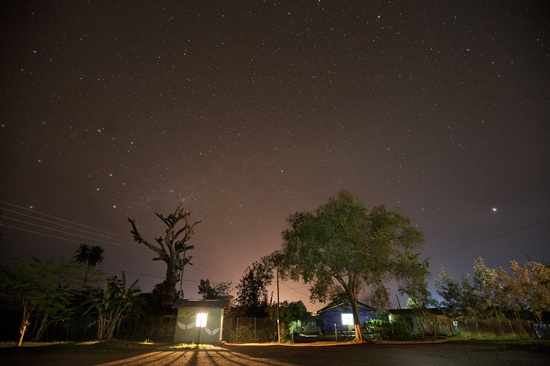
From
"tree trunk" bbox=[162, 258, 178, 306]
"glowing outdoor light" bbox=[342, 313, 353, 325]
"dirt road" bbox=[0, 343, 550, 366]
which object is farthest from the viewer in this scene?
"glowing outdoor light" bbox=[342, 313, 353, 325]

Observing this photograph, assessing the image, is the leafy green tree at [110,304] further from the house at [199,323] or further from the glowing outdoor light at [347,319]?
the glowing outdoor light at [347,319]

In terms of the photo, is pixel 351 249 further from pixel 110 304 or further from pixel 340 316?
pixel 340 316

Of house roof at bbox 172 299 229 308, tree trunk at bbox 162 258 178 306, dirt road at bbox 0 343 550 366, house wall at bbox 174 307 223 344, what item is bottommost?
dirt road at bbox 0 343 550 366

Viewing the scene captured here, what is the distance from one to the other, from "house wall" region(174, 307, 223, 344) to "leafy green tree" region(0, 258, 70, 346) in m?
8.96

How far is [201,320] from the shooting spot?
23.5 m

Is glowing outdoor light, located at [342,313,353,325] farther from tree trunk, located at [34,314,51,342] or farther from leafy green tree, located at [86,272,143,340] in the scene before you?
tree trunk, located at [34,314,51,342]

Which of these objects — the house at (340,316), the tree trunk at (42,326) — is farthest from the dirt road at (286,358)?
the house at (340,316)

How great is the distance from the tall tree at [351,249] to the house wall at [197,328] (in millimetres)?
7610

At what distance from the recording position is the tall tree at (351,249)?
22.5m

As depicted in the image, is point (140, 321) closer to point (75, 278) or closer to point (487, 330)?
point (75, 278)

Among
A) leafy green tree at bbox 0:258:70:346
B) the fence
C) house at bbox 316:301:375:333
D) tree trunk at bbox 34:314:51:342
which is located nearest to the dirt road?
leafy green tree at bbox 0:258:70:346

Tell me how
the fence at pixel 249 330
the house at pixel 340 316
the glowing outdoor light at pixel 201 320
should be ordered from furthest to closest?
the house at pixel 340 316 < the fence at pixel 249 330 < the glowing outdoor light at pixel 201 320

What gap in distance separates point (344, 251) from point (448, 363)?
42.5ft

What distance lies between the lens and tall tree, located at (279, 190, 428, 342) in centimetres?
2255
